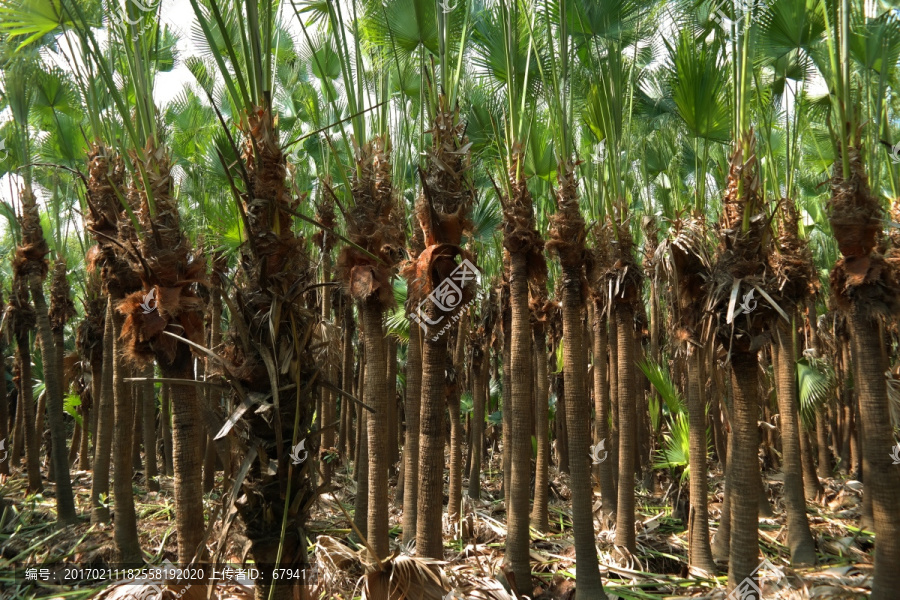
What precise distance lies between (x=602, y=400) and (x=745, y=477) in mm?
3769

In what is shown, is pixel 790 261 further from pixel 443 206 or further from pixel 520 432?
pixel 443 206

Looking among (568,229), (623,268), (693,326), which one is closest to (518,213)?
(568,229)

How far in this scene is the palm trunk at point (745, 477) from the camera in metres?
5.92

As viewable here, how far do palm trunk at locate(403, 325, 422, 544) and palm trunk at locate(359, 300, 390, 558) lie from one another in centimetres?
122

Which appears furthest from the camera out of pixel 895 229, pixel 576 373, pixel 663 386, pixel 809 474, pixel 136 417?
pixel 136 417

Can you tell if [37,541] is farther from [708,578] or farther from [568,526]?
[708,578]

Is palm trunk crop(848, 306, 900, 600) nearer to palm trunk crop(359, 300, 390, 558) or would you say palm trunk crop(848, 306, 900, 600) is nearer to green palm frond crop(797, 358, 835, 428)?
palm trunk crop(359, 300, 390, 558)

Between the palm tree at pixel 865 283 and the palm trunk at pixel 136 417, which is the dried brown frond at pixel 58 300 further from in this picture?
the palm tree at pixel 865 283

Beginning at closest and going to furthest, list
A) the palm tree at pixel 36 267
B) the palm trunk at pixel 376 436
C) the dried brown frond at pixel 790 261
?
the palm trunk at pixel 376 436 → the dried brown frond at pixel 790 261 → the palm tree at pixel 36 267

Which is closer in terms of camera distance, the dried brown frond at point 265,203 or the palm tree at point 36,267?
the dried brown frond at point 265,203

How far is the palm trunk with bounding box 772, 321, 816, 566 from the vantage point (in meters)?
8.82

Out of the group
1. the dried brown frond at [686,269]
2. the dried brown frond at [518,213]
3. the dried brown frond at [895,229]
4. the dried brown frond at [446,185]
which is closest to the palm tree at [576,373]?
the dried brown frond at [518,213]

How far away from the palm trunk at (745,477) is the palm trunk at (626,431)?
2.71m

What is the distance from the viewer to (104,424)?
8.88 meters
